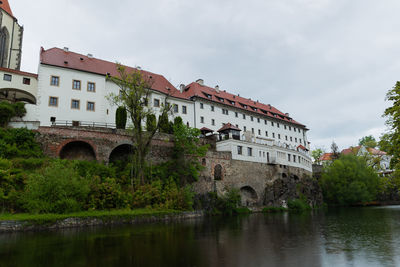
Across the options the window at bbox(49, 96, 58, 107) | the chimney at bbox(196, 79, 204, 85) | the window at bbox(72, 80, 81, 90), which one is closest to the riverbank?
the window at bbox(49, 96, 58, 107)

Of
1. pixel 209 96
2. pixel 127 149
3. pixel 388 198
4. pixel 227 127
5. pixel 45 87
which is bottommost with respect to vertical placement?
pixel 388 198

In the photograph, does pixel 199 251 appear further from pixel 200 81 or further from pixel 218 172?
pixel 200 81

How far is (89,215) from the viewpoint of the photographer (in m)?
21.3

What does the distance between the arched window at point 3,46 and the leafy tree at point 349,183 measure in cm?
6020

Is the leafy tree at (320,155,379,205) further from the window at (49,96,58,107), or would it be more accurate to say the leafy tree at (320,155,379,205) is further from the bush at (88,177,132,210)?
the window at (49,96,58,107)

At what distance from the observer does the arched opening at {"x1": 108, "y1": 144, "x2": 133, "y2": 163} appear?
32016mm

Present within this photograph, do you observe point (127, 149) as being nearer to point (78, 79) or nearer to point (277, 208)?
point (78, 79)

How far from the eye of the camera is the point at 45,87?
1336 inches

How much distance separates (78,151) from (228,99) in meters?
31.2

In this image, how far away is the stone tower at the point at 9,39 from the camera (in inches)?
1645

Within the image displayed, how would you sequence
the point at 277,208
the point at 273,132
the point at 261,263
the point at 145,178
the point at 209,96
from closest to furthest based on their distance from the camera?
the point at 261,263
the point at 145,178
the point at 277,208
the point at 209,96
the point at 273,132

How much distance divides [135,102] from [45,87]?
12.8m

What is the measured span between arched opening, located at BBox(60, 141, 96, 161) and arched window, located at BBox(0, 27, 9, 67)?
22.5m

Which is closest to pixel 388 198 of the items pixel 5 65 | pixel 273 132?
pixel 273 132
